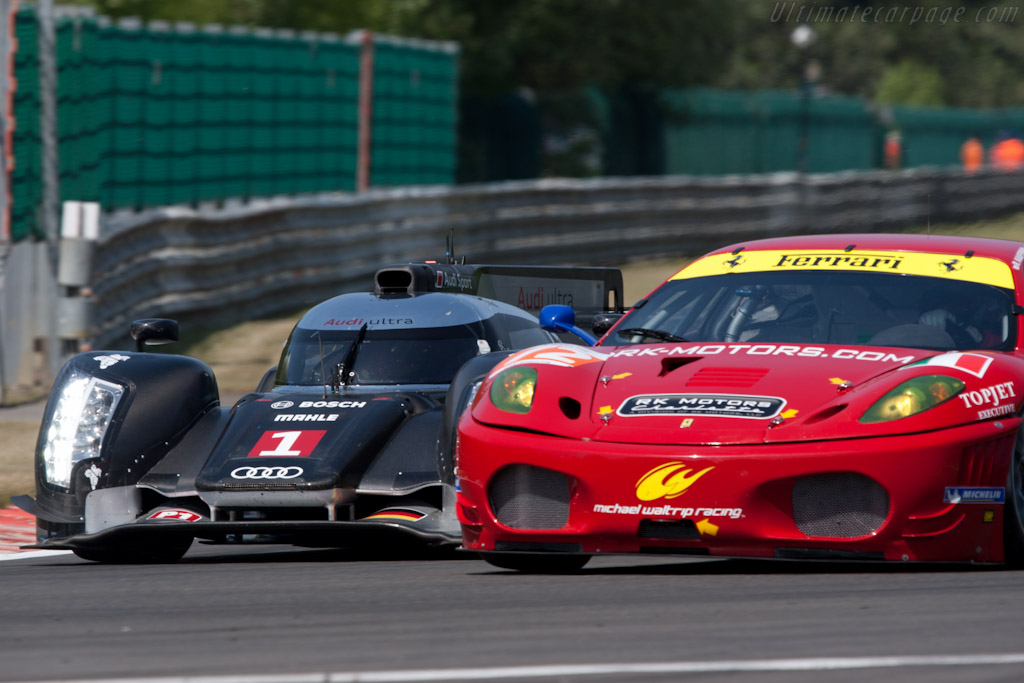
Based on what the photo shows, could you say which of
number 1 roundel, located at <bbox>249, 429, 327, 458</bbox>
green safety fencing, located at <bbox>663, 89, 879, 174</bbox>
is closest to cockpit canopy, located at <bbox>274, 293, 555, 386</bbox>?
number 1 roundel, located at <bbox>249, 429, 327, 458</bbox>

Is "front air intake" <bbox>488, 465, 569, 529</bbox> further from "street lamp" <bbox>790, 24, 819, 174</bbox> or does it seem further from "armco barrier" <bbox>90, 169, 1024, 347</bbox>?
"street lamp" <bbox>790, 24, 819, 174</bbox>

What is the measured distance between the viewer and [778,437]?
5.88 m

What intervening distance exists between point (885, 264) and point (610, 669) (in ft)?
10.2

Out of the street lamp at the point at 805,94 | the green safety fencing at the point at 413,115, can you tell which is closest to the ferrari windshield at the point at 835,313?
the green safety fencing at the point at 413,115

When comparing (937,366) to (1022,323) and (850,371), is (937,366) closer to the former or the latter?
(850,371)

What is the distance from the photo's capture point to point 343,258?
71.2ft

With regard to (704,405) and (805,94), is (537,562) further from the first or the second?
(805,94)

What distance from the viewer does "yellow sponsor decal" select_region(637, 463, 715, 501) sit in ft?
19.5

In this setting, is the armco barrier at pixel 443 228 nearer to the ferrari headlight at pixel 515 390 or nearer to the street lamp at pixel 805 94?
the street lamp at pixel 805 94

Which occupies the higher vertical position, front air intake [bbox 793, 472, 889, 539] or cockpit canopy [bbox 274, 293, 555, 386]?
cockpit canopy [bbox 274, 293, 555, 386]

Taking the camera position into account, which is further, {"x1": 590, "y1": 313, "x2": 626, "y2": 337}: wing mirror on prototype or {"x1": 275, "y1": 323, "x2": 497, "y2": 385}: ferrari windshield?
{"x1": 275, "y1": 323, "x2": 497, "y2": 385}: ferrari windshield

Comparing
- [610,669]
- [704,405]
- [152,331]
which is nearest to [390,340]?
[152,331]

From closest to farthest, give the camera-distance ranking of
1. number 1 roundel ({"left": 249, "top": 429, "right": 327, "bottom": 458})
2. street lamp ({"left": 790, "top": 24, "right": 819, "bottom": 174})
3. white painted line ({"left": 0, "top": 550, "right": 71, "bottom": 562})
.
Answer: number 1 roundel ({"left": 249, "top": 429, "right": 327, "bottom": 458})
white painted line ({"left": 0, "top": 550, "right": 71, "bottom": 562})
street lamp ({"left": 790, "top": 24, "right": 819, "bottom": 174})

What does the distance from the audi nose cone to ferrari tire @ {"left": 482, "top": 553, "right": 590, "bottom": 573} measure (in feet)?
2.81
